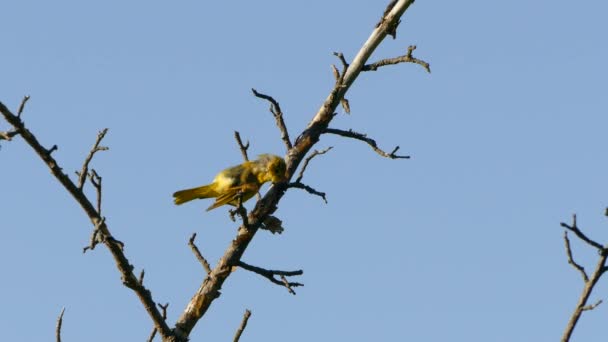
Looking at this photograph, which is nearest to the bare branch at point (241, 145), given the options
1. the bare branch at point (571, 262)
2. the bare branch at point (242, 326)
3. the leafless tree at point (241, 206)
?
the leafless tree at point (241, 206)

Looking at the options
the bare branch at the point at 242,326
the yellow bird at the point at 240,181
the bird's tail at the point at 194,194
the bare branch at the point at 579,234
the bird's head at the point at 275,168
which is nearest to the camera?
the bare branch at the point at 579,234

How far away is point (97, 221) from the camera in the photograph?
6539 mm

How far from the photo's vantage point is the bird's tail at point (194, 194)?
9.39 meters

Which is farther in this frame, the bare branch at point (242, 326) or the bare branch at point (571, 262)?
the bare branch at point (242, 326)

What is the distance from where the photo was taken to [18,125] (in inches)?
241

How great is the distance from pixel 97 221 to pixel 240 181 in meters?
2.84

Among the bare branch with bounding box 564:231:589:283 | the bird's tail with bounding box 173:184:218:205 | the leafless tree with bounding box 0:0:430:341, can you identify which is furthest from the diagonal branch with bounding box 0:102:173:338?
the bare branch with bounding box 564:231:589:283

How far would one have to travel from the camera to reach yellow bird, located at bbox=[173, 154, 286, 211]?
29.0 feet

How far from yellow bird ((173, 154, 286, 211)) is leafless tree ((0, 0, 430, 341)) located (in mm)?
161

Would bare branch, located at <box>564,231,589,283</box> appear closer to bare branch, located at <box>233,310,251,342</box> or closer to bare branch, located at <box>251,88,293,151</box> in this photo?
bare branch, located at <box>233,310,251,342</box>

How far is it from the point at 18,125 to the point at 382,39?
3785mm

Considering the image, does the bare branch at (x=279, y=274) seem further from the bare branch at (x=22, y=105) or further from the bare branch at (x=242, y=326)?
the bare branch at (x=22, y=105)

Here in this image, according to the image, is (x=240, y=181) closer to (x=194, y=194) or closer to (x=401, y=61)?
(x=194, y=194)

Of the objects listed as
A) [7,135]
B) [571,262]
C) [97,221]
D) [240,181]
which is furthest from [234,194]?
[571,262]
